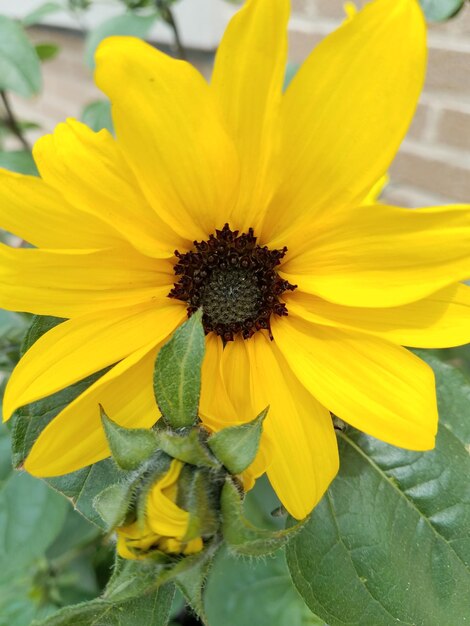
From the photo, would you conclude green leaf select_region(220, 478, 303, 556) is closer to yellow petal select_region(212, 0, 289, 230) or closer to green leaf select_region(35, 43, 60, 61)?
Result: yellow petal select_region(212, 0, 289, 230)

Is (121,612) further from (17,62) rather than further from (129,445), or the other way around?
(17,62)

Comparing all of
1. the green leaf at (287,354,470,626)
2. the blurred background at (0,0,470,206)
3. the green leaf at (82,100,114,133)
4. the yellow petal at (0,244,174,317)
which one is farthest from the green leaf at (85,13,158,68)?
the green leaf at (287,354,470,626)

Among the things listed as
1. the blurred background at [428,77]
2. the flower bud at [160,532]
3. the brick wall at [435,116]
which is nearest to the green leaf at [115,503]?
the flower bud at [160,532]

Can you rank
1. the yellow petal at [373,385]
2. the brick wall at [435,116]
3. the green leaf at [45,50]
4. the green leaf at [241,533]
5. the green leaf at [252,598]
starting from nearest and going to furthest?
the green leaf at [241,533] → the yellow petal at [373,385] → the green leaf at [252,598] → the green leaf at [45,50] → the brick wall at [435,116]

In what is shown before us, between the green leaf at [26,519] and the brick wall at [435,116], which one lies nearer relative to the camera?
the green leaf at [26,519]

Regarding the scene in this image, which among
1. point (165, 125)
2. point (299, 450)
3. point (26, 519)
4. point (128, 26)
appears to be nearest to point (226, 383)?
point (299, 450)

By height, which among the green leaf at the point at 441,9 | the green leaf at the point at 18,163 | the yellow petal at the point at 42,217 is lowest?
the green leaf at the point at 18,163

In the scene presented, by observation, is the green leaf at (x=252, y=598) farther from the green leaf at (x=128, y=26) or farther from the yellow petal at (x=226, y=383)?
the green leaf at (x=128, y=26)
